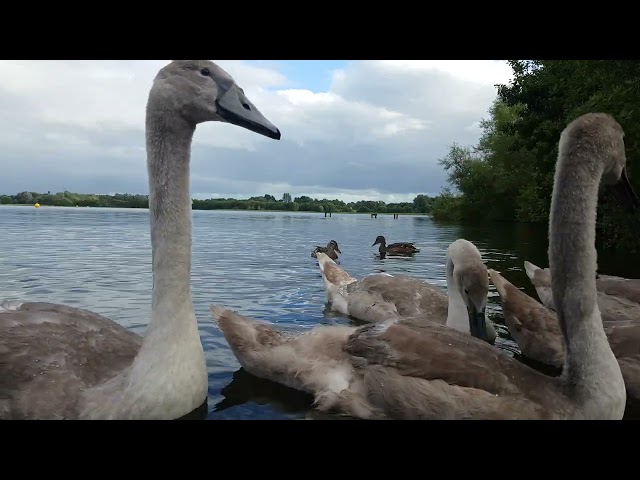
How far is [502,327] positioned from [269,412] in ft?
15.1

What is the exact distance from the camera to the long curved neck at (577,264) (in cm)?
371

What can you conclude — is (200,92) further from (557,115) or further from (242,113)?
(557,115)

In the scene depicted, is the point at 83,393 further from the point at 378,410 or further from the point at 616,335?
the point at 616,335

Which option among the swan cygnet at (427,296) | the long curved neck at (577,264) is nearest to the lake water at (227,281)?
the swan cygnet at (427,296)

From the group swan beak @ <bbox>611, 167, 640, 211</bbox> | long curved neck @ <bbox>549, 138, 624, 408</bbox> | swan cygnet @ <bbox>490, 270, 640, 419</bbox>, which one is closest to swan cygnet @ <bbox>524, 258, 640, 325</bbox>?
swan cygnet @ <bbox>490, 270, 640, 419</bbox>

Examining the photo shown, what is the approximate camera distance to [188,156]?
3.57 metres

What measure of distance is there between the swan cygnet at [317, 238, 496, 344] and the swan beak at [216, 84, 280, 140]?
206 cm

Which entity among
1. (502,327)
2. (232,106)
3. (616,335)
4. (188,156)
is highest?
(232,106)

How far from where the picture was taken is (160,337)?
3.35m

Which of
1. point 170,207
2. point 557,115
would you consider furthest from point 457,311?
point 557,115

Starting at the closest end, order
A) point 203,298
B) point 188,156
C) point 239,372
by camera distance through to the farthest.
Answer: point 188,156, point 239,372, point 203,298

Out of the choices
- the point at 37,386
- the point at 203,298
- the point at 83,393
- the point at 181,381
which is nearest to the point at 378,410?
the point at 181,381

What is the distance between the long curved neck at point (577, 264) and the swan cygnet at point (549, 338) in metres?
1.13

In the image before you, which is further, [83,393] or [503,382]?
[503,382]
